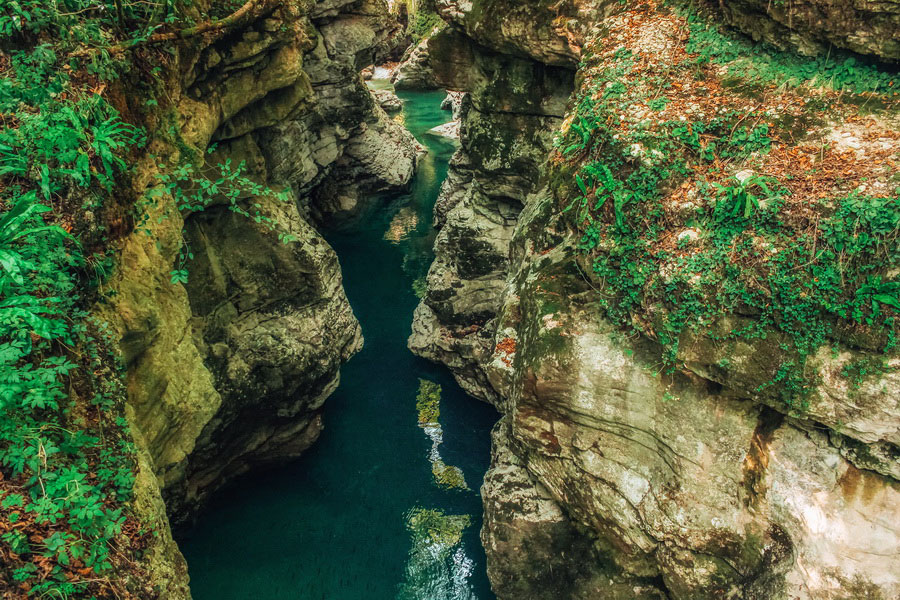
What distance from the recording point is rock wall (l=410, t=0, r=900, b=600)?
457cm

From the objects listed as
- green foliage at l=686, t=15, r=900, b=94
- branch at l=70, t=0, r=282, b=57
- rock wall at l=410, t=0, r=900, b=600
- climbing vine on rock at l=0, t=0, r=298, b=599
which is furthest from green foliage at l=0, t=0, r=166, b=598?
green foliage at l=686, t=15, r=900, b=94

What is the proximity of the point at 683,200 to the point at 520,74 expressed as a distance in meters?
5.46

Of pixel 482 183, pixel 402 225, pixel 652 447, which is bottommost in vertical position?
pixel 402 225

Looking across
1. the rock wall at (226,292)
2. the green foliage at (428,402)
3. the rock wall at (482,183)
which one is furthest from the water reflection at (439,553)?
the rock wall at (226,292)

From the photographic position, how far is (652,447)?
18.3 feet

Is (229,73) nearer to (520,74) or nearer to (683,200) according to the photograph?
(520,74)

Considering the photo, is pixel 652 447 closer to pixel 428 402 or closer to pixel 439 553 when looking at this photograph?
pixel 439 553

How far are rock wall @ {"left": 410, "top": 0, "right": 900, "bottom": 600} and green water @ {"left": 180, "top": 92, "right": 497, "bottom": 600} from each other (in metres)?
1.98

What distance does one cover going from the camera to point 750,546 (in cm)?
507

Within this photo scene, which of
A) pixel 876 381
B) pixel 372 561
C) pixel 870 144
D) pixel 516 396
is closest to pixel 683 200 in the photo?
pixel 870 144

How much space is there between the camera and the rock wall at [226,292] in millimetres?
5336

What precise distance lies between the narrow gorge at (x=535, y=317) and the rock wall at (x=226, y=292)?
0.15ft

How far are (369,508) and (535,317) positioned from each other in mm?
5372

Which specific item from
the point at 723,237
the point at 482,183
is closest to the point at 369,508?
the point at 482,183
